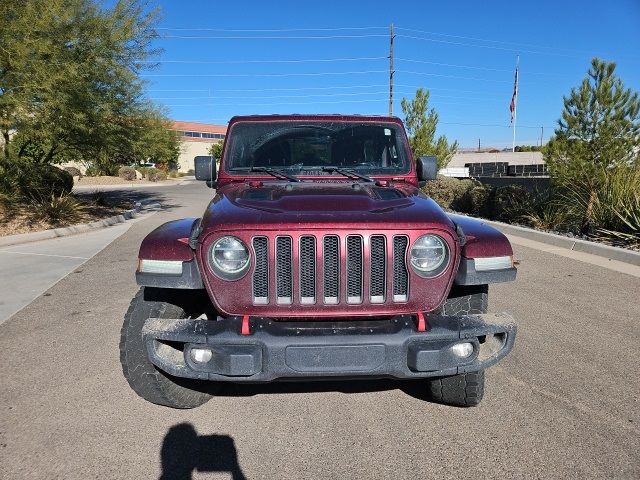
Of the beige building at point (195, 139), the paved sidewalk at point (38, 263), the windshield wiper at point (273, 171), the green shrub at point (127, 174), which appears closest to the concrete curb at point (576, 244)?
the windshield wiper at point (273, 171)

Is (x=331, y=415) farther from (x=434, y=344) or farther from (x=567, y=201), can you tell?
(x=567, y=201)

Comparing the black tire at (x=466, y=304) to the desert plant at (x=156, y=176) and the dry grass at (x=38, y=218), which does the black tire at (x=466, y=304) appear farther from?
the desert plant at (x=156, y=176)

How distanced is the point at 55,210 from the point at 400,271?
36.1ft

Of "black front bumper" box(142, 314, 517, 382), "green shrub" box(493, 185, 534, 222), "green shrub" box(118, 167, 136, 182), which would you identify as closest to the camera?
"black front bumper" box(142, 314, 517, 382)

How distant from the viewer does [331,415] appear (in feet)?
10.4

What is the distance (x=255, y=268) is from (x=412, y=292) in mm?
803

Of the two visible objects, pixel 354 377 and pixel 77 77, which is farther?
pixel 77 77

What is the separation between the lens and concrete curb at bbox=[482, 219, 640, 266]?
787 cm

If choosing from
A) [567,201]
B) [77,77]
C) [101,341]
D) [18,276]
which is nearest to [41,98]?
[77,77]

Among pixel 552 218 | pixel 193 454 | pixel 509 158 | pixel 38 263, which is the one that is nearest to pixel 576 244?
pixel 552 218

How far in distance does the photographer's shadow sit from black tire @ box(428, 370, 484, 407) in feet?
4.14

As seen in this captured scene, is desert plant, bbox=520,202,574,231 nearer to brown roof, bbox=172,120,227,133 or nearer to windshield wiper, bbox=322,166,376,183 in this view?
windshield wiper, bbox=322,166,376,183

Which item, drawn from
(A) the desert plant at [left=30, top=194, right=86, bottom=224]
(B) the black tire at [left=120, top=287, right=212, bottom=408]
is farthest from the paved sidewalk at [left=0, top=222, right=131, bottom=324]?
(B) the black tire at [left=120, top=287, right=212, bottom=408]

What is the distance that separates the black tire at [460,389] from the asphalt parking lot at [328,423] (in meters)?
0.08
